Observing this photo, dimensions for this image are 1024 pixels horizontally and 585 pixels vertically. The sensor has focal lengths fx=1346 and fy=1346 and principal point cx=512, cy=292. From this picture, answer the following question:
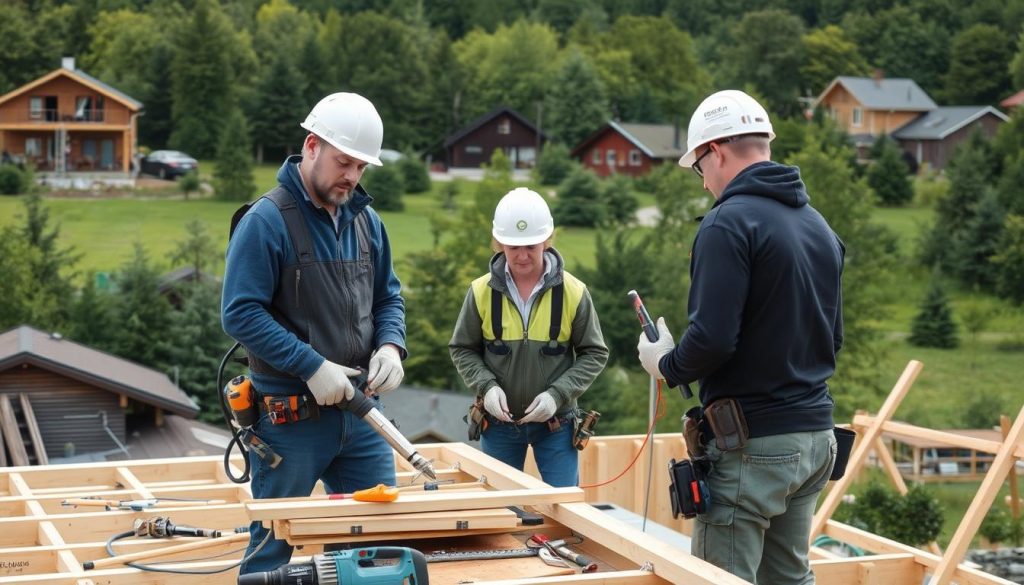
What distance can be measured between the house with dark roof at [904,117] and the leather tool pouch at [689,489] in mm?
70037

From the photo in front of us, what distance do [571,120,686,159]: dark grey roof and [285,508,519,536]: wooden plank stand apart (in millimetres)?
65708

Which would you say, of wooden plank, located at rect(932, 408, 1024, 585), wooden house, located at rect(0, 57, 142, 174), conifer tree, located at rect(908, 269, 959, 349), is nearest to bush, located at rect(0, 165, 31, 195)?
wooden house, located at rect(0, 57, 142, 174)

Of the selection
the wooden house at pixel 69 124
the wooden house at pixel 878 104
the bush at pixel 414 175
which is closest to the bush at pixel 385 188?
the bush at pixel 414 175

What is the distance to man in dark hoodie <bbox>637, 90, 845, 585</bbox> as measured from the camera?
14.5 feet

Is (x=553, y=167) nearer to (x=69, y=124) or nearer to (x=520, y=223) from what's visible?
(x=69, y=124)

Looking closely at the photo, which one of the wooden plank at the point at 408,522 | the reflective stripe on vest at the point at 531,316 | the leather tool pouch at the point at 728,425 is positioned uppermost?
the reflective stripe on vest at the point at 531,316

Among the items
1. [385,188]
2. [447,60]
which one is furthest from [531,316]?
[447,60]

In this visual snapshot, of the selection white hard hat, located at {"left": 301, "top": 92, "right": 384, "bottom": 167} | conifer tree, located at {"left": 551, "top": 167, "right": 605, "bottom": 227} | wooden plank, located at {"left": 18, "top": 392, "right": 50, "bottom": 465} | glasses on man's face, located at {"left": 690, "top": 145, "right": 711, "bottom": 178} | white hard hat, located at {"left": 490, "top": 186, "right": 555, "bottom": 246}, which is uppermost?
white hard hat, located at {"left": 301, "top": 92, "right": 384, "bottom": 167}

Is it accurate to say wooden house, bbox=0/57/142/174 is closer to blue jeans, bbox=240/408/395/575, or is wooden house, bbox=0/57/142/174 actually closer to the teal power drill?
blue jeans, bbox=240/408/395/575

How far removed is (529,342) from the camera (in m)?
6.38

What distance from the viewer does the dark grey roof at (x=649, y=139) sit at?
7188 centimetres

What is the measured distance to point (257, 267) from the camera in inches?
193

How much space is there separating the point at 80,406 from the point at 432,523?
52.4 ft

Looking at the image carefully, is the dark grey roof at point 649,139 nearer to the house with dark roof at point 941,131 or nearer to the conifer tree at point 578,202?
the house with dark roof at point 941,131
